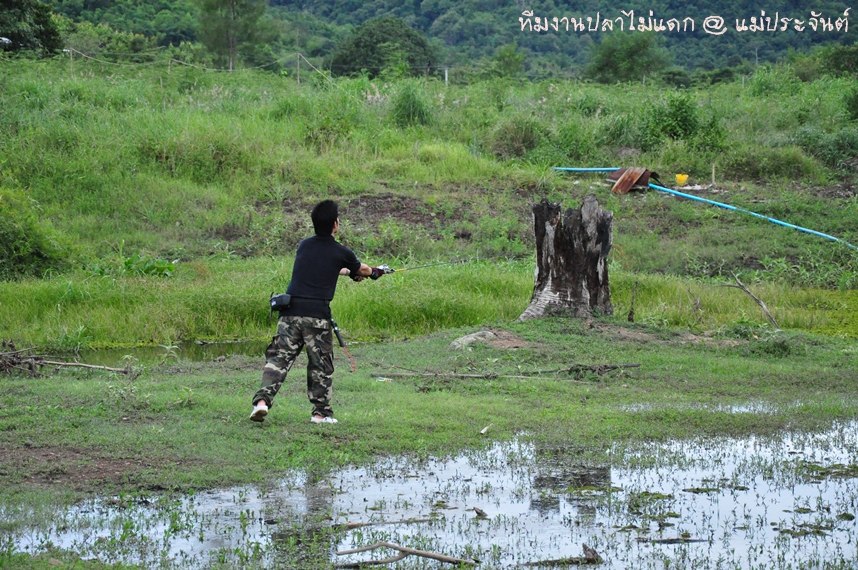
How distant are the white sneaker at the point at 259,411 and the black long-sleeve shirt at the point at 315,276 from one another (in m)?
0.71

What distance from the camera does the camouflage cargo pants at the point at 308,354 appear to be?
28.9 ft

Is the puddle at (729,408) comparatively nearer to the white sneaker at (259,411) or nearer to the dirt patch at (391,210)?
the white sneaker at (259,411)

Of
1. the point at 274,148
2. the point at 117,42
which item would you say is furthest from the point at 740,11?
the point at 274,148

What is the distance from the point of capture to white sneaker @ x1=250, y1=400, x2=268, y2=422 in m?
8.65

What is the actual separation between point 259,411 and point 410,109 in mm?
18469

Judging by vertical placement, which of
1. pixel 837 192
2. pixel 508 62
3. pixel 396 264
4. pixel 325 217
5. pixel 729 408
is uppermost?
pixel 508 62

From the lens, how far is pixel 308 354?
29.0ft

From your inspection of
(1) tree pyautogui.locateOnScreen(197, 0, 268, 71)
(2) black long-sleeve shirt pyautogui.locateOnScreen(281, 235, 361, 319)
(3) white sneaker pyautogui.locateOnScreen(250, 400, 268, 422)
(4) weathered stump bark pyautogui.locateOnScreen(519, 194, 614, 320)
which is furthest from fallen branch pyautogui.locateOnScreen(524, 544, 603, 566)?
(1) tree pyautogui.locateOnScreen(197, 0, 268, 71)

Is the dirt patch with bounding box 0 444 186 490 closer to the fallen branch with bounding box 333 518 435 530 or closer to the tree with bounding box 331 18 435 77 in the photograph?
the fallen branch with bounding box 333 518 435 530

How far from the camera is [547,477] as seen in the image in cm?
793

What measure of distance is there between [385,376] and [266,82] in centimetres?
1951

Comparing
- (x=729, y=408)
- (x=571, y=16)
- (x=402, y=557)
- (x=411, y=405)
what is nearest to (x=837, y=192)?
(x=729, y=408)

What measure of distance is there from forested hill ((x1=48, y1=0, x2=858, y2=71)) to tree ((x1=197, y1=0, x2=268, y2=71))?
598 cm

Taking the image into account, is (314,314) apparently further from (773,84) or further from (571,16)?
(571,16)
